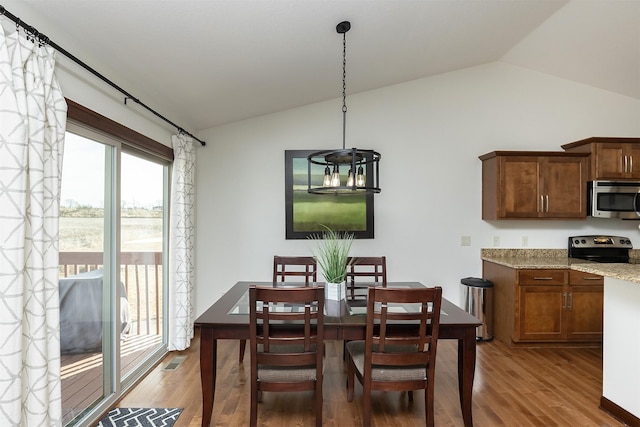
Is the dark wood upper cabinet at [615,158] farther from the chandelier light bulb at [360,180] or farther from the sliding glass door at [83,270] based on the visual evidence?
the sliding glass door at [83,270]

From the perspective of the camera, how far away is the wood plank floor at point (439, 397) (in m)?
2.37

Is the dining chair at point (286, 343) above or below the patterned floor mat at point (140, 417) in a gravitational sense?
above

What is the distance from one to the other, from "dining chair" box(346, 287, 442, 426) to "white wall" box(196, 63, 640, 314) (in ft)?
6.59

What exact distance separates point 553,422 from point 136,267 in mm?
3373

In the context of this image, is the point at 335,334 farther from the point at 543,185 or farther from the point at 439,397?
the point at 543,185

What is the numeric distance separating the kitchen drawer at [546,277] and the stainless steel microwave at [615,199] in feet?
2.63

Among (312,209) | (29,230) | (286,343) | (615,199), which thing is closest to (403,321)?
(286,343)

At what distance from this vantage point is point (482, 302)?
Result: 3.89 meters

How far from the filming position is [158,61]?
8.09 ft

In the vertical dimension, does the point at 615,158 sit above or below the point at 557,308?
above

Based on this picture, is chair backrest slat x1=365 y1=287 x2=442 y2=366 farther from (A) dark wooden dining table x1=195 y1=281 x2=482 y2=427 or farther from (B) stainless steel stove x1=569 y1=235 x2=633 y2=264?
(B) stainless steel stove x1=569 y1=235 x2=633 y2=264

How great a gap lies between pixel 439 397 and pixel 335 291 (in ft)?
3.73

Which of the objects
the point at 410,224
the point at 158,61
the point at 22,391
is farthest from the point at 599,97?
the point at 22,391

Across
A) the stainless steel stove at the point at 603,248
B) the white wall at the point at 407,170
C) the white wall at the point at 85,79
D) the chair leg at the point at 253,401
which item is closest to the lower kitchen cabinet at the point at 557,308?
the stainless steel stove at the point at 603,248
